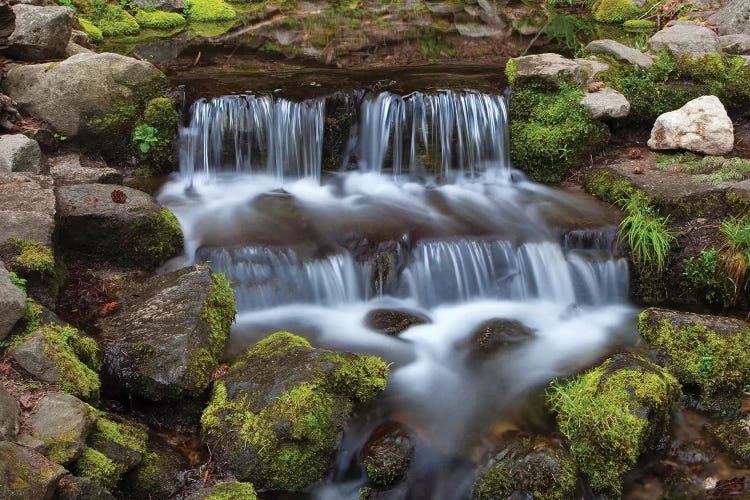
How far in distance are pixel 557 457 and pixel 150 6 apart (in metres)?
14.0

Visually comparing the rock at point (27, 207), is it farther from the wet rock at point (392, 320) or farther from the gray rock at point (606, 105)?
the gray rock at point (606, 105)

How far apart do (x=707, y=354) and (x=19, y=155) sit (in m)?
6.65

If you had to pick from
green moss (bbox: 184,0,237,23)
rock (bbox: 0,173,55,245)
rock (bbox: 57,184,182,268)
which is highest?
green moss (bbox: 184,0,237,23)

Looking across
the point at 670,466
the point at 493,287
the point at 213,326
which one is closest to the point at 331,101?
the point at 493,287

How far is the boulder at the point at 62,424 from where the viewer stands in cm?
352

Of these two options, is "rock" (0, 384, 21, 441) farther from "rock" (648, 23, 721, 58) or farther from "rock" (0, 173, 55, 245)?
"rock" (648, 23, 721, 58)

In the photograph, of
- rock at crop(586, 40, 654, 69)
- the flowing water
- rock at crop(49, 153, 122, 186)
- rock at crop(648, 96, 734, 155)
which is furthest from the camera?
rock at crop(586, 40, 654, 69)

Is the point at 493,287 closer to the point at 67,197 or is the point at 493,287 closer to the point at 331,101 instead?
the point at 331,101

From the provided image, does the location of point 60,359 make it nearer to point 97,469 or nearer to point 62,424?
point 62,424

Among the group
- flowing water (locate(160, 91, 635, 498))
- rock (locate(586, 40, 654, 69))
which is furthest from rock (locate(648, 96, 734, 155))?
flowing water (locate(160, 91, 635, 498))

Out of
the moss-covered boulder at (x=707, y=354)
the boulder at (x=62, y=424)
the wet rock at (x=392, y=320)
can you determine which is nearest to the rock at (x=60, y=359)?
the boulder at (x=62, y=424)

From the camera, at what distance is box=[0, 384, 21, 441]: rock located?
3.34 metres

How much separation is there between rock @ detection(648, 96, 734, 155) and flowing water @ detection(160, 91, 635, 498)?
1.60m

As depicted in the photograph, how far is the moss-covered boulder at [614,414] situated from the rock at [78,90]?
6332 millimetres
